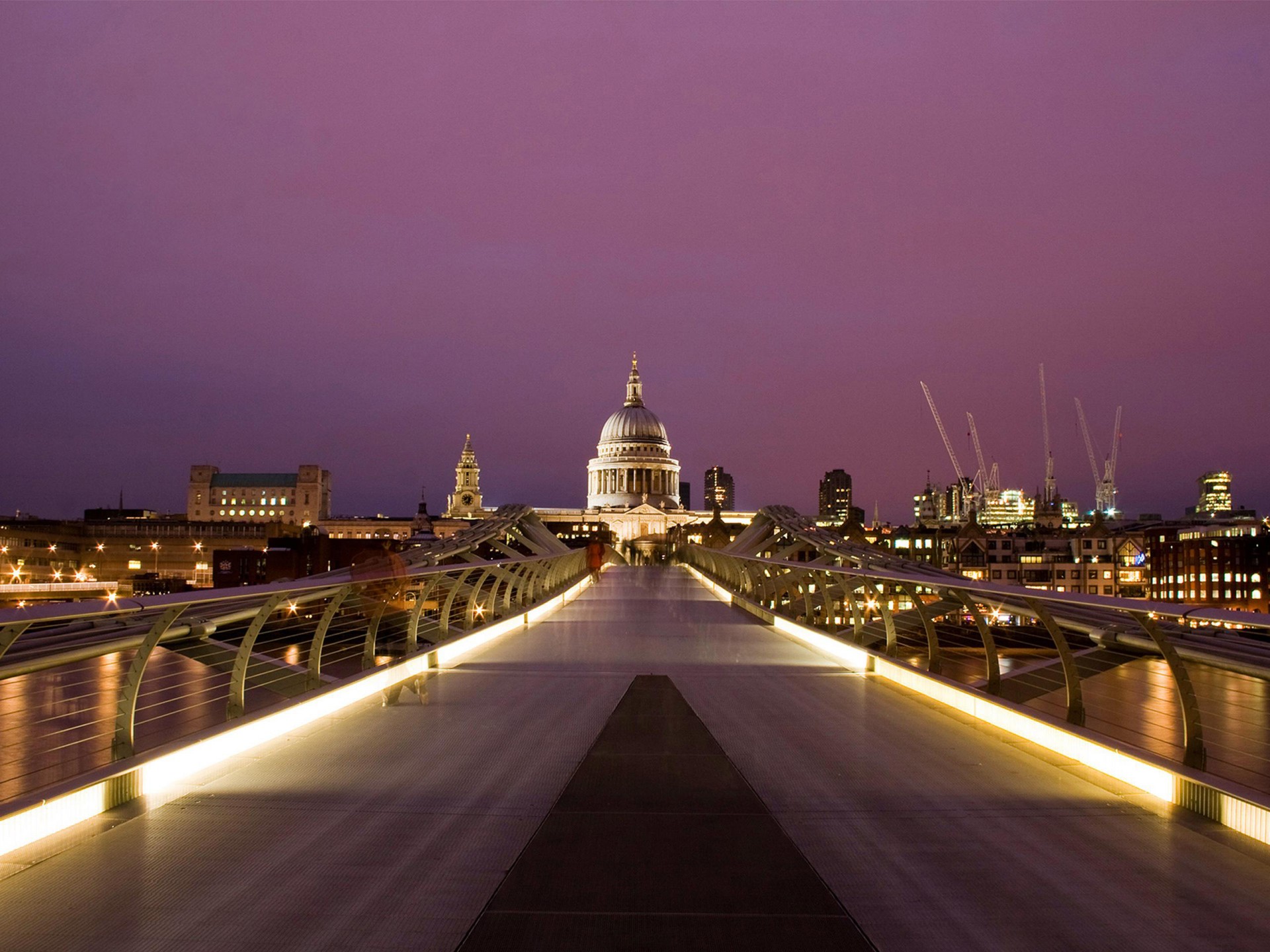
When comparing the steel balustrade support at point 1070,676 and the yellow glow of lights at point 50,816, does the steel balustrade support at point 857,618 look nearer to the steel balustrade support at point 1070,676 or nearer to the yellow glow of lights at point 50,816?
the steel balustrade support at point 1070,676

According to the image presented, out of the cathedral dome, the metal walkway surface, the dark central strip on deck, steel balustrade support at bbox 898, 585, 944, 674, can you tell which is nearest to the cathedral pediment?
the cathedral dome

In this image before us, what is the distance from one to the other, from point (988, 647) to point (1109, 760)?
5.96 feet

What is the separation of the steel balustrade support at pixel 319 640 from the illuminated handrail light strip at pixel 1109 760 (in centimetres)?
537

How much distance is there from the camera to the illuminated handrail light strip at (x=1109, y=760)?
16.9 ft

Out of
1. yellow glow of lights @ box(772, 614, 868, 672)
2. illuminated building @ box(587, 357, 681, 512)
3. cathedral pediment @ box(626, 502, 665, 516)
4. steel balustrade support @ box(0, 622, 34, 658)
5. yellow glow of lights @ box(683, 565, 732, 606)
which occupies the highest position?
illuminated building @ box(587, 357, 681, 512)

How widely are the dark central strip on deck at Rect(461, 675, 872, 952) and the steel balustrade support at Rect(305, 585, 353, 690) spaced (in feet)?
9.81

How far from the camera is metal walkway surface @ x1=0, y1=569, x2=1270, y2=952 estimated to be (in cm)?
390

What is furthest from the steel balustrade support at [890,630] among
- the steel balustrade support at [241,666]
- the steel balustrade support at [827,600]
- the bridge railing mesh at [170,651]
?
the steel balustrade support at [241,666]

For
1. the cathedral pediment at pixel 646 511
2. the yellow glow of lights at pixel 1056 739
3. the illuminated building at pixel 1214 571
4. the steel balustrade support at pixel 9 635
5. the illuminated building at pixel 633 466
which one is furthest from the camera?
the illuminated building at pixel 633 466

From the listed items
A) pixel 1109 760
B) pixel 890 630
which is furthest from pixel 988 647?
pixel 890 630

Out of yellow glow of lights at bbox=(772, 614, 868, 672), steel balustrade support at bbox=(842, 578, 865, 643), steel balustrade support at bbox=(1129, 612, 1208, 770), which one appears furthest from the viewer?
steel balustrade support at bbox=(842, 578, 865, 643)

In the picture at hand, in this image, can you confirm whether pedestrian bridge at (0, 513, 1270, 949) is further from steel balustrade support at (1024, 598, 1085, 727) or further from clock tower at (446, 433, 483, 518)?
clock tower at (446, 433, 483, 518)

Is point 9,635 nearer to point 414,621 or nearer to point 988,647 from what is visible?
point 414,621

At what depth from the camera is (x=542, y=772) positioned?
6418 millimetres
